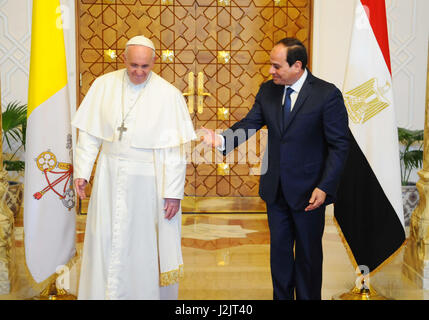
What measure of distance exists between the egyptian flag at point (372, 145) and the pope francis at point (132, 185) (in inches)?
64.0

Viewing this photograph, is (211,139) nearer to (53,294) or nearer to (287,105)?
(287,105)

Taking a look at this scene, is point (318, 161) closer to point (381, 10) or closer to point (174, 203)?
point (174, 203)

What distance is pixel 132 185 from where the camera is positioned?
333cm

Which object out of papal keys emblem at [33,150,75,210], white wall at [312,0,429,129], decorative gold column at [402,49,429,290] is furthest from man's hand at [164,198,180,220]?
white wall at [312,0,429,129]

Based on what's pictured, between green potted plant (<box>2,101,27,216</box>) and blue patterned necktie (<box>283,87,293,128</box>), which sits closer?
blue patterned necktie (<box>283,87,293,128</box>)

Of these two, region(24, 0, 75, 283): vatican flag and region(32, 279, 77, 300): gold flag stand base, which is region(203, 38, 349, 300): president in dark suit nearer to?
region(24, 0, 75, 283): vatican flag

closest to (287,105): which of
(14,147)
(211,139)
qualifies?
(211,139)

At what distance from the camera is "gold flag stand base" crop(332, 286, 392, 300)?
416 cm

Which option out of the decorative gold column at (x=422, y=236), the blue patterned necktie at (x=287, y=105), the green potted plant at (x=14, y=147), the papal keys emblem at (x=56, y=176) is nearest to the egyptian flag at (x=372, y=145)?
the decorative gold column at (x=422, y=236)

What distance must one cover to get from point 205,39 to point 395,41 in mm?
2515

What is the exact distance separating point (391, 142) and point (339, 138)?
1.17 metres

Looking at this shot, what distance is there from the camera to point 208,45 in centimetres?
700

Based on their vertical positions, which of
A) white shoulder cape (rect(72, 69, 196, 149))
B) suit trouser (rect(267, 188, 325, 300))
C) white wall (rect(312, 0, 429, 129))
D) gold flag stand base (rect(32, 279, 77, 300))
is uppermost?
white wall (rect(312, 0, 429, 129))

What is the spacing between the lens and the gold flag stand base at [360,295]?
4.16 metres
